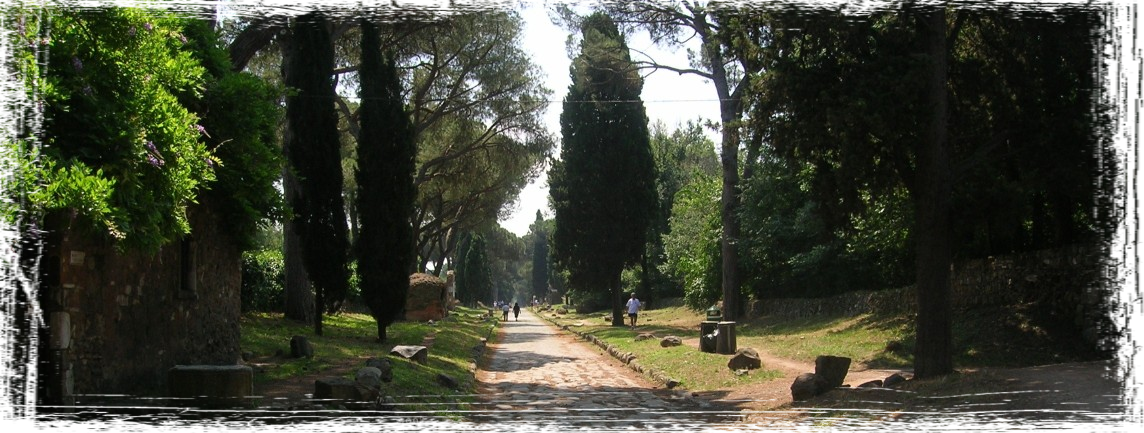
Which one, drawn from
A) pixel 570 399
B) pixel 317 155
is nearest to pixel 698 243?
pixel 317 155

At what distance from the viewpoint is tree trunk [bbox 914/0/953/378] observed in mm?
12539

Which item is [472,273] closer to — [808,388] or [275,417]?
[808,388]

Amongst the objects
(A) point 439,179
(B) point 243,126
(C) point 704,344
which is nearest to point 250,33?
(B) point 243,126

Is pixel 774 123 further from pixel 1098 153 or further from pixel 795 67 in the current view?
pixel 1098 153

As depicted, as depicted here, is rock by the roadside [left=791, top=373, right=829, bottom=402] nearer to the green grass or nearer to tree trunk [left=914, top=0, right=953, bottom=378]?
tree trunk [left=914, top=0, right=953, bottom=378]

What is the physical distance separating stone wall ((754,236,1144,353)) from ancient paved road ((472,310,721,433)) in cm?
760

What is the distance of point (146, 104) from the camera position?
8.96m

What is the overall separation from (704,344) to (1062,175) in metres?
9.26

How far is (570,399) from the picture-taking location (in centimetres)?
1507

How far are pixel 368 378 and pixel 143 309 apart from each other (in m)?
3.21

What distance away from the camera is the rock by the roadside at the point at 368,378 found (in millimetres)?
11008

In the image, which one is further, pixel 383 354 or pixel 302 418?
pixel 383 354

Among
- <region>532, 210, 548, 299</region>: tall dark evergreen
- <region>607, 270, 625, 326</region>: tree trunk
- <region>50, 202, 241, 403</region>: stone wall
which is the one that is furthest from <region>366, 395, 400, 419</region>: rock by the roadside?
<region>532, 210, 548, 299</region>: tall dark evergreen

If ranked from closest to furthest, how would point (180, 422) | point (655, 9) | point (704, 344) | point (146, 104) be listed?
point (146, 104)
point (180, 422)
point (704, 344)
point (655, 9)
